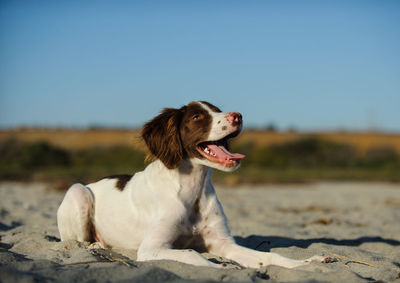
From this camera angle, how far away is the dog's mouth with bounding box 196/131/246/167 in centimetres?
436

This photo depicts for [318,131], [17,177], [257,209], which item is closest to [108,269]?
[257,209]

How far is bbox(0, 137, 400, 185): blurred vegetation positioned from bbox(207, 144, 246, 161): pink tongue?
516 inches

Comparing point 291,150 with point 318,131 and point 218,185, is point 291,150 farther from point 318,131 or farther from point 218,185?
point 218,185

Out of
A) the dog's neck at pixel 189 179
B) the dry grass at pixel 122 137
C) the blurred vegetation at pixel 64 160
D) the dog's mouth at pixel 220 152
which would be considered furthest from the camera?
the dry grass at pixel 122 137

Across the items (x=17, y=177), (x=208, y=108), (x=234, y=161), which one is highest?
(x=208, y=108)

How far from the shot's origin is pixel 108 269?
356 centimetres

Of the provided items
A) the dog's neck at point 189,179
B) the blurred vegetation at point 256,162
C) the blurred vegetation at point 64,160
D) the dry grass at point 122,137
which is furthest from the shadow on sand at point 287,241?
the dry grass at point 122,137

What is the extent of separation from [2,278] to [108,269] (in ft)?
2.42

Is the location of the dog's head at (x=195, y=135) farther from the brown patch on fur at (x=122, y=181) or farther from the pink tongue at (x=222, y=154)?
the brown patch on fur at (x=122, y=181)

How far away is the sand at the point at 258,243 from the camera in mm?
3555

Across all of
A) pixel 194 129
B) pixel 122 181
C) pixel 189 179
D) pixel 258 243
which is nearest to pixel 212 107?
pixel 194 129

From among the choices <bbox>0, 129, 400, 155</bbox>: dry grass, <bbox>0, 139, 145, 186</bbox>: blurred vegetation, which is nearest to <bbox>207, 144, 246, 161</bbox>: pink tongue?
<bbox>0, 139, 145, 186</bbox>: blurred vegetation

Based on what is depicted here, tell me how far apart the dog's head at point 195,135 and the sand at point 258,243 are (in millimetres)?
980

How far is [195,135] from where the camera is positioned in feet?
15.0
